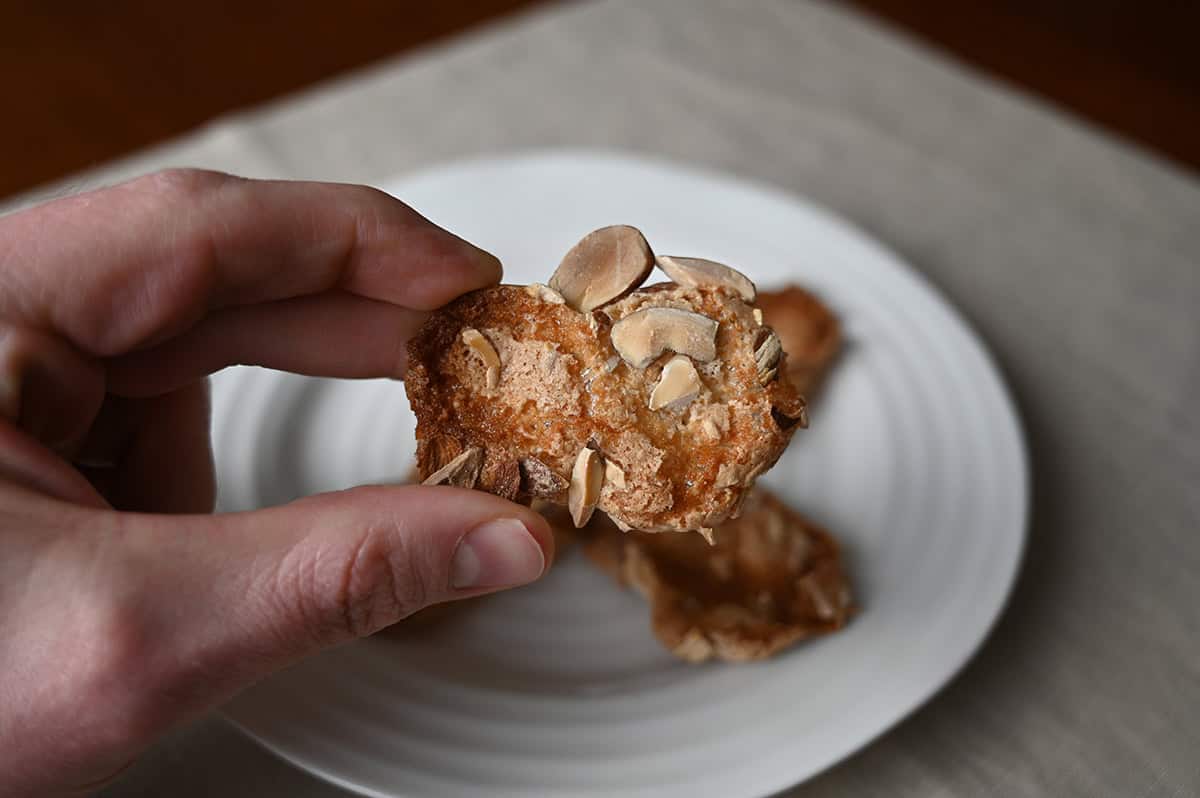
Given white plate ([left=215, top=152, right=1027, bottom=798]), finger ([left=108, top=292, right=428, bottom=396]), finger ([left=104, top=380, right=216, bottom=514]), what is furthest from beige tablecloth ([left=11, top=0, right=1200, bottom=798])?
finger ([left=108, top=292, right=428, bottom=396])

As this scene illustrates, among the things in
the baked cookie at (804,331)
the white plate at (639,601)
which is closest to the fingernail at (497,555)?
the white plate at (639,601)

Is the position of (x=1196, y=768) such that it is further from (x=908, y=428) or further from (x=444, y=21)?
(x=444, y=21)

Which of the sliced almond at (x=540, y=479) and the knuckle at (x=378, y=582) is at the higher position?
the sliced almond at (x=540, y=479)

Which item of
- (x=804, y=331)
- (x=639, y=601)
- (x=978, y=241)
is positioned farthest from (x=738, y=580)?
(x=978, y=241)

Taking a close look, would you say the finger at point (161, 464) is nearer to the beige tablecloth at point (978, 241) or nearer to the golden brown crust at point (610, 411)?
the beige tablecloth at point (978, 241)

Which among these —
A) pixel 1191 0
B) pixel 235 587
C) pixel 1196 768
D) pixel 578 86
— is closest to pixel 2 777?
pixel 235 587

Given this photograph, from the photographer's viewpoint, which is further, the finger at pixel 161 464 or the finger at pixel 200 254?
the finger at pixel 161 464
